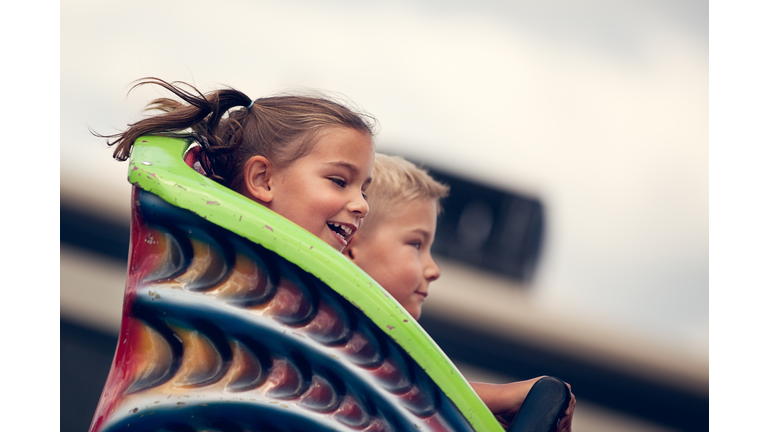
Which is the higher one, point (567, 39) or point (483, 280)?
point (567, 39)

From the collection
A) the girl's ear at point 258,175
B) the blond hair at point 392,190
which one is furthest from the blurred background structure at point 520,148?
the girl's ear at point 258,175

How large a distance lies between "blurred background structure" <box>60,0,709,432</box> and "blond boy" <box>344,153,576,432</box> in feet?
0.41

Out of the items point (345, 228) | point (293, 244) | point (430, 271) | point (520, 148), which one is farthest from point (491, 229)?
point (293, 244)

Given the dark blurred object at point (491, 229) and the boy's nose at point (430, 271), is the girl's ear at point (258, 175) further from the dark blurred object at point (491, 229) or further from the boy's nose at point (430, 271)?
the dark blurred object at point (491, 229)

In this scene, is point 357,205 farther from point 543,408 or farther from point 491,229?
point 491,229

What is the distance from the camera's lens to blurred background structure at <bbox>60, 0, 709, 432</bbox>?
704 mm

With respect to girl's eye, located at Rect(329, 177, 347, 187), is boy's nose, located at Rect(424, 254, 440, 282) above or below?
below

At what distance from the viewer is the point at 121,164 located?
0.70m

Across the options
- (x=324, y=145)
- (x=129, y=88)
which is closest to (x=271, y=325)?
(x=324, y=145)

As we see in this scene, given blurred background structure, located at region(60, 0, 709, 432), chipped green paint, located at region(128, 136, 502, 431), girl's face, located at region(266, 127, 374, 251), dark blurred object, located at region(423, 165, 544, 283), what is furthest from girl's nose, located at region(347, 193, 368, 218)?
dark blurred object, located at region(423, 165, 544, 283)

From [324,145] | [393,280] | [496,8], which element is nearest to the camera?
[324,145]

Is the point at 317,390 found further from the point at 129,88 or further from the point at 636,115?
the point at 636,115

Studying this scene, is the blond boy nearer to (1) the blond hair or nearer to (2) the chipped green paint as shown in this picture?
(1) the blond hair
